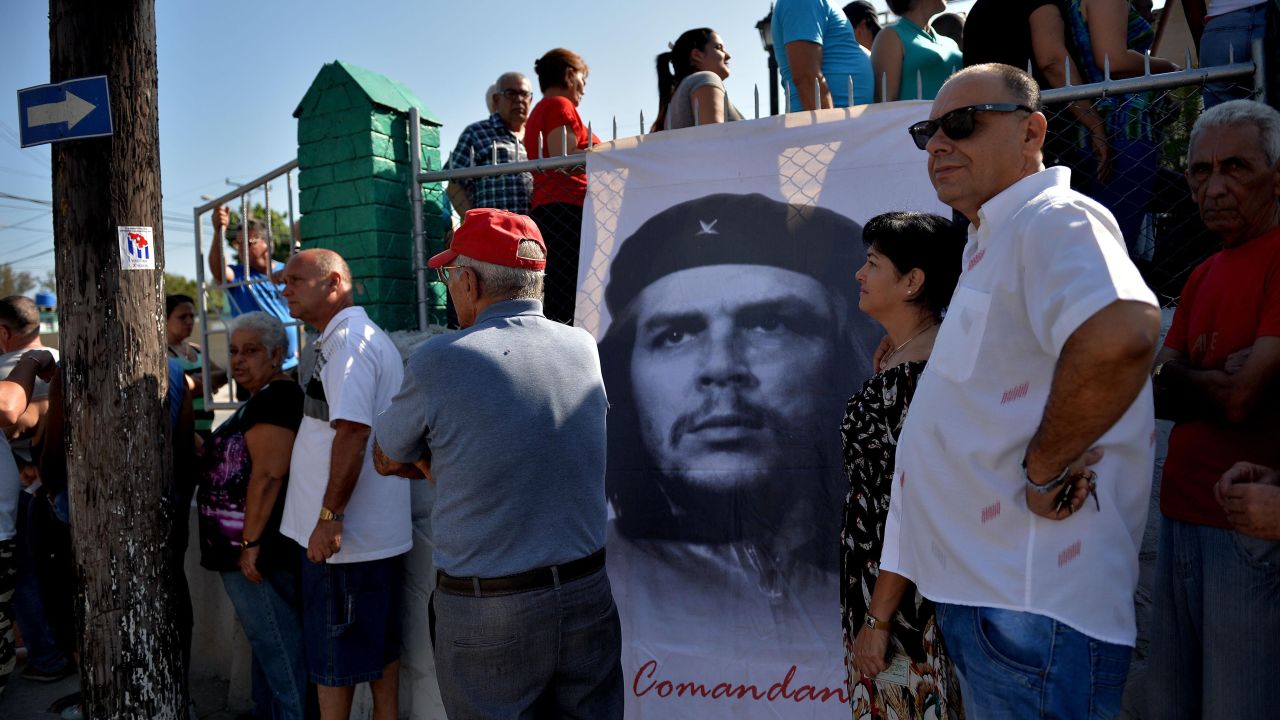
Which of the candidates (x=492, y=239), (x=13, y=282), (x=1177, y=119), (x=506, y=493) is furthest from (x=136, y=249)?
(x=13, y=282)

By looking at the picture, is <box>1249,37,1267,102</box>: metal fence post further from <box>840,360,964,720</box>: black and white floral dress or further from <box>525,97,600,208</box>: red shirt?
<box>525,97,600,208</box>: red shirt

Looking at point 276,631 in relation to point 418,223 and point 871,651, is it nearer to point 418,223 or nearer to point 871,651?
point 418,223

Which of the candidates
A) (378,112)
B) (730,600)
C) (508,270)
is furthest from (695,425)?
(378,112)

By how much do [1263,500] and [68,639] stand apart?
5668 mm

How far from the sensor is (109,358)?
11.0 ft

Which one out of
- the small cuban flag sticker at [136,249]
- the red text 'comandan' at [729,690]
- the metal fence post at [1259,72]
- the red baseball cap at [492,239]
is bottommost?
the red text 'comandan' at [729,690]

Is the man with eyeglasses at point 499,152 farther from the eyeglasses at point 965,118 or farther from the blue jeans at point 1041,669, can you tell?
the blue jeans at point 1041,669

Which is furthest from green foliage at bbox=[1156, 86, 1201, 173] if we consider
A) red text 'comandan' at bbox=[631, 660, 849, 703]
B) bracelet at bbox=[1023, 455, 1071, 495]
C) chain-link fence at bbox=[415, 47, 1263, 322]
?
red text 'comandan' at bbox=[631, 660, 849, 703]

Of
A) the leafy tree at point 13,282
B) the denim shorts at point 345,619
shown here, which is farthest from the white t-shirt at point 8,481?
the leafy tree at point 13,282

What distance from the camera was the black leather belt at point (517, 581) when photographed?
2.29m

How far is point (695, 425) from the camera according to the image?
3.25 meters

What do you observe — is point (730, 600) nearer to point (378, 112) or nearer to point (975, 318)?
point (975, 318)

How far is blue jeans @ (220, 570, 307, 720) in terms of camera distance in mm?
3541

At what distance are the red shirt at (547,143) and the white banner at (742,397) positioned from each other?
970 mm
